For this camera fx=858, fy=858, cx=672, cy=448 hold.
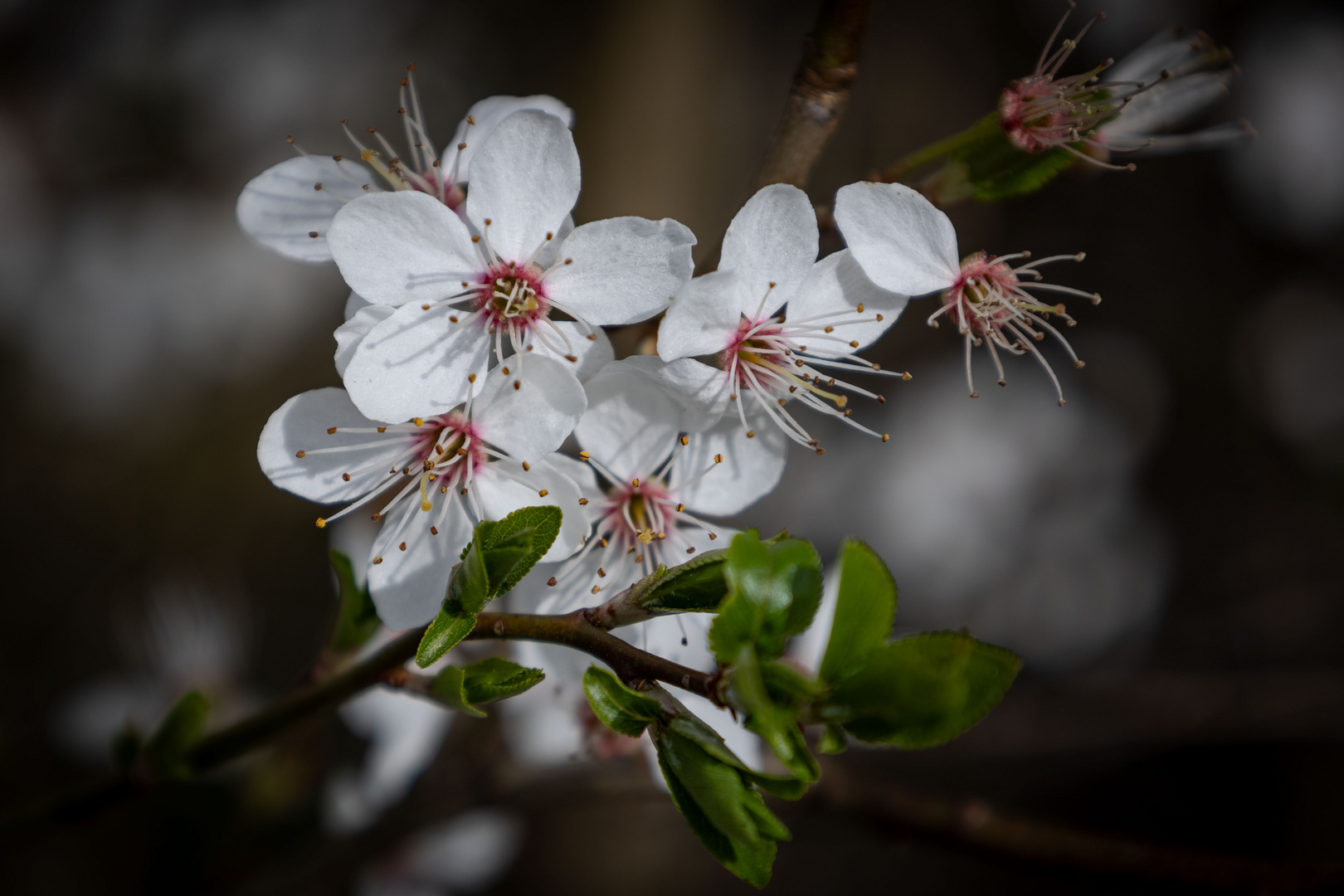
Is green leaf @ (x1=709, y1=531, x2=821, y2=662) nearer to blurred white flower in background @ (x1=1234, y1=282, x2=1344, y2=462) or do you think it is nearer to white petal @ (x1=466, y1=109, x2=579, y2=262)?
white petal @ (x1=466, y1=109, x2=579, y2=262)

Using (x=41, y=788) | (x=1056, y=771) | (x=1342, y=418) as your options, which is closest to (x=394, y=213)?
(x=41, y=788)

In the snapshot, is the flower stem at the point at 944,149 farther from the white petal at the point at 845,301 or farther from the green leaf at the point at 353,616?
the green leaf at the point at 353,616

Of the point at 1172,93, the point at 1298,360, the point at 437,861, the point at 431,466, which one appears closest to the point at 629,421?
the point at 431,466

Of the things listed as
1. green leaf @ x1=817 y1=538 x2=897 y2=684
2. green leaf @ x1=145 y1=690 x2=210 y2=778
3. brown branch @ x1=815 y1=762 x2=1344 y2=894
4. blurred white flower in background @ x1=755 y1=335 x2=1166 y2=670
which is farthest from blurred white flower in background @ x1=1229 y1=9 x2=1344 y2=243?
green leaf @ x1=145 y1=690 x2=210 y2=778

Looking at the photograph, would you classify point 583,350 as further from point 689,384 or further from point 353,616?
point 353,616

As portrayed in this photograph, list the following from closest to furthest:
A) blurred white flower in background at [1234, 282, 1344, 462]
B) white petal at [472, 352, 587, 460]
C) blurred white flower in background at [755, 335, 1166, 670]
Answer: white petal at [472, 352, 587, 460] < blurred white flower in background at [755, 335, 1166, 670] < blurred white flower in background at [1234, 282, 1344, 462]

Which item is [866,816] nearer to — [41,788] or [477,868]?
[477,868]

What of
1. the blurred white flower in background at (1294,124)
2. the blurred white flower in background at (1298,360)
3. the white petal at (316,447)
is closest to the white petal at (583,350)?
the white petal at (316,447)
